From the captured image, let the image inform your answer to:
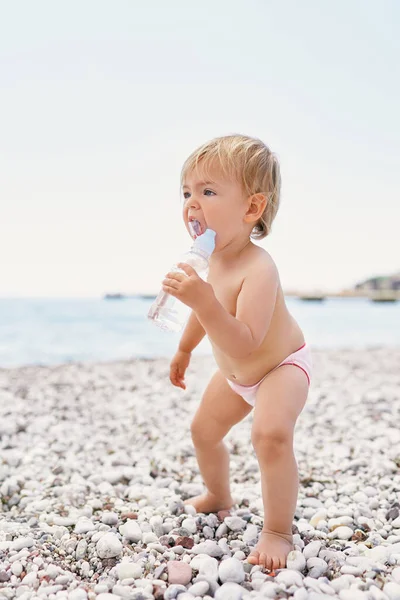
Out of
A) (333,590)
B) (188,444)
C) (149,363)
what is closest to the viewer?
(333,590)

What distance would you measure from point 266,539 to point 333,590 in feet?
1.34

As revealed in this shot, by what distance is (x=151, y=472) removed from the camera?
381cm

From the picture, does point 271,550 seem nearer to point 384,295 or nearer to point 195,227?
point 195,227

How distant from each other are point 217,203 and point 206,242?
6.7 inches

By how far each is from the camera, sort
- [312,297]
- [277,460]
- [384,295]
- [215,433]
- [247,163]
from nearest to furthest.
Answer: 1. [277,460]
2. [247,163]
3. [215,433]
4. [312,297]
5. [384,295]

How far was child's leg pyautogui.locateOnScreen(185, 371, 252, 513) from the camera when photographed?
286cm

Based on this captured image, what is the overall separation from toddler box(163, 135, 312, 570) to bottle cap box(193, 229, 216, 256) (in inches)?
2.0

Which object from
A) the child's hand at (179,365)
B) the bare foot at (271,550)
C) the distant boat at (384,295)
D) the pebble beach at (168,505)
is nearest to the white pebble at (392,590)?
the pebble beach at (168,505)

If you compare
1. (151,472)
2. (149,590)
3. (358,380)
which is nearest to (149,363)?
(358,380)

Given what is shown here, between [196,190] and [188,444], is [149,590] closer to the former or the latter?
[196,190]

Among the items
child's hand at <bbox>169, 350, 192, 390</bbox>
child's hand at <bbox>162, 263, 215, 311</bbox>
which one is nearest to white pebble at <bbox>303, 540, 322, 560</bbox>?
child's hand at <bbox>169, 350, 192, 390</bbox>

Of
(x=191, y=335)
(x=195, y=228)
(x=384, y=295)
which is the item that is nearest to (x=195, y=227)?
(x=195, y=228)

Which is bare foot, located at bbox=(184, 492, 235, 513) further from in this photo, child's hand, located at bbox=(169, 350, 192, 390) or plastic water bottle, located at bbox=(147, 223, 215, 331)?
plastic water bottle, located at bbox=(147, 223, 215, 331)

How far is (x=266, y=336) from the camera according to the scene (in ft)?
8.36
